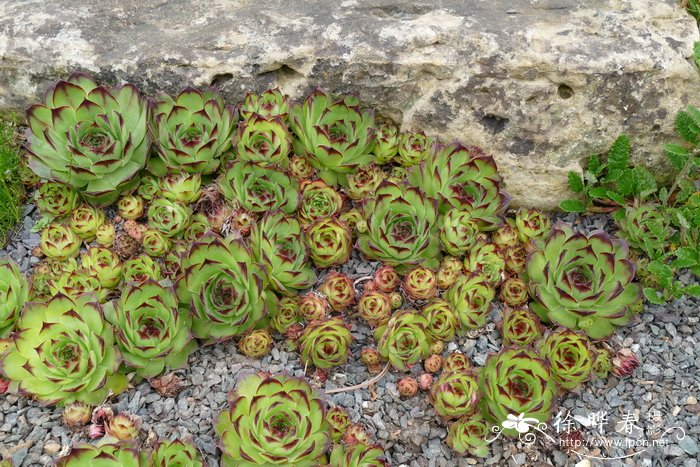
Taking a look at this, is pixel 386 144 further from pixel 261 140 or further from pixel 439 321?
pixel 439 321

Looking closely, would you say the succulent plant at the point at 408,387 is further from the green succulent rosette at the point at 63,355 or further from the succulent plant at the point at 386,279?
the green succulent rosette at the point at 63,355

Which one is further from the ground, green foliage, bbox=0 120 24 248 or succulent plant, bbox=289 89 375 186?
succulent plant, bbox=289 89 375 186

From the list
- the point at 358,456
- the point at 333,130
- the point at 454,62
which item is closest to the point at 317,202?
the point at 333,130

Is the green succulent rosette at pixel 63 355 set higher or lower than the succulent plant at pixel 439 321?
higher

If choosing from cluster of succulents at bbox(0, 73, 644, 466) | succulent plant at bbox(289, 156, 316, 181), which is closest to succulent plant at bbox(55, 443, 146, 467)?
cluster of succulents at bbox(0, 73, 644, 466)

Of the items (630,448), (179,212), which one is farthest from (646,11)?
(179,212)

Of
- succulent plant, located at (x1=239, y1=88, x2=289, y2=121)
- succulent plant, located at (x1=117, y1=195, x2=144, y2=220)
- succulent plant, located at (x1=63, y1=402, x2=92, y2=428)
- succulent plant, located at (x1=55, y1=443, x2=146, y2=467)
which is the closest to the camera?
succulent plant, located at (x1=55, y1=443, x2=146, y2=467)

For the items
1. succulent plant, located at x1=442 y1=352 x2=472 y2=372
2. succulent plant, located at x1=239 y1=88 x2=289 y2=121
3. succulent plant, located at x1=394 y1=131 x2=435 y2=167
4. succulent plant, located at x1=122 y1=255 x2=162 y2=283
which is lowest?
succulent plant, located at x1=442 y1=352 x2=472 y2=372

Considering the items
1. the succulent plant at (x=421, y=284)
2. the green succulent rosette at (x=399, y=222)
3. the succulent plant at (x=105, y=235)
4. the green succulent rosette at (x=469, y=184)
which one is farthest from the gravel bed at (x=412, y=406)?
the succulent plant at (x=105, y=235)

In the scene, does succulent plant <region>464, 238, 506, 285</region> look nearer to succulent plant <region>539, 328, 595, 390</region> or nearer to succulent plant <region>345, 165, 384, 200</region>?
succulent plant <region>539, 328, 595, 390</region>
